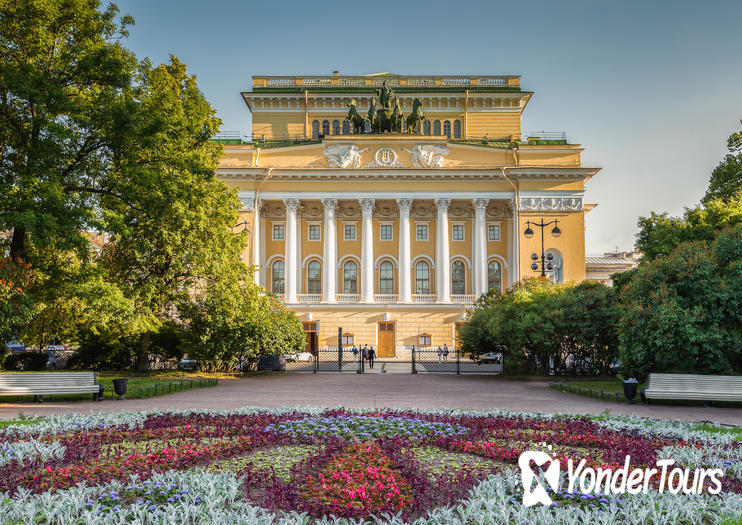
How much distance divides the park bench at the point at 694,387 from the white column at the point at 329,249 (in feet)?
107

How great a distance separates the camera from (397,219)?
4812 cm

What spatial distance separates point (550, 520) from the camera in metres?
5.08

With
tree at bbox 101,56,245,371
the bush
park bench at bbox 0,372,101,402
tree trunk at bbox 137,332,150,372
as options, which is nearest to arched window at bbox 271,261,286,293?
tree at bbox 101,56,245,371

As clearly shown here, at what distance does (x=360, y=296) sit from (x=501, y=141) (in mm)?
18620

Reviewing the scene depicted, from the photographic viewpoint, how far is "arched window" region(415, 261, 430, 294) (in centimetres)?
4769

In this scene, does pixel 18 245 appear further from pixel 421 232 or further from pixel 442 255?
pixel 421 232

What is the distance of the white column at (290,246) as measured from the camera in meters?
45.6

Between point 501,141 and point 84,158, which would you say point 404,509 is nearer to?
point 84,158

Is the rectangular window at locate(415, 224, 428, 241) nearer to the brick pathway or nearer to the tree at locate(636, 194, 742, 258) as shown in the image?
the tree at locate(636, 194, 742, 258)

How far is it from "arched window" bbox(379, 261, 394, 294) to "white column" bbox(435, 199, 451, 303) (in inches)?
152

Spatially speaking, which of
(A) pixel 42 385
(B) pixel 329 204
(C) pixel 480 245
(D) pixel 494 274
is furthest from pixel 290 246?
(A) pixel 42 385

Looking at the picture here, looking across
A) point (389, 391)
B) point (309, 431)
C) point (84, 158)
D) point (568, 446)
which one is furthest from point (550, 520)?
point (84, 158)

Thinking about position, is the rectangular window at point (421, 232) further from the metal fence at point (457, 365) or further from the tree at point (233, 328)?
the tree at point (233, 328)

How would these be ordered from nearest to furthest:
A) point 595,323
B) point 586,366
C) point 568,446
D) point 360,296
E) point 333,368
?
1. point 568,446
2. point 595,323
3. point 586,366
4. point 333,368
5. point 360,296
